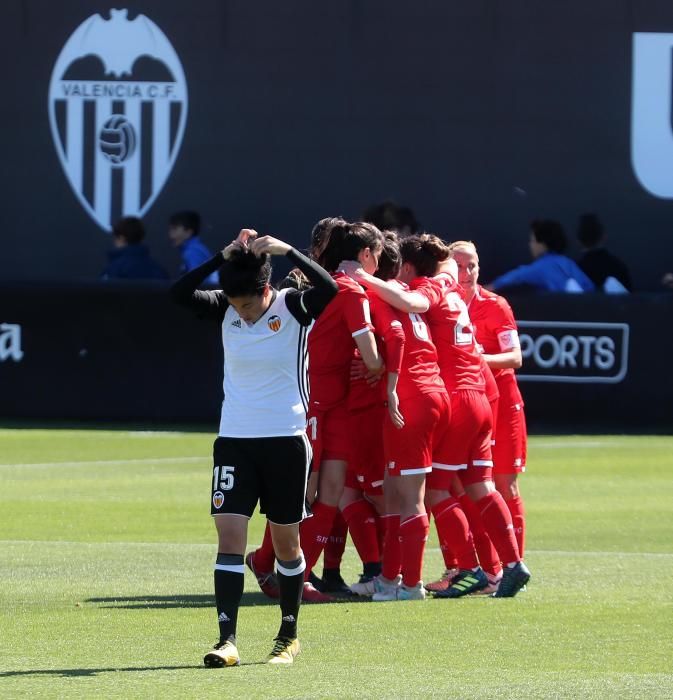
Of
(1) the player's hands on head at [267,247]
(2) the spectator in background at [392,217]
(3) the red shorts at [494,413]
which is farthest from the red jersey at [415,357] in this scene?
(2) the spectator in background at [392,217]

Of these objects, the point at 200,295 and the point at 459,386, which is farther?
the point at 459,386

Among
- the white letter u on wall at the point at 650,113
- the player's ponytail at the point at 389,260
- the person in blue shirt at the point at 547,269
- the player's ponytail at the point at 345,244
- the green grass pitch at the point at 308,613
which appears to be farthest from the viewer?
the white letter u on wall at the point at 650,113

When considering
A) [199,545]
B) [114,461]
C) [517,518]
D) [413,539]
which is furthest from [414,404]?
[114,461]

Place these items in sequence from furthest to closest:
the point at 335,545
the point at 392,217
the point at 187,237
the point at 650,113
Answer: the point at 650,113
the point at 187,237
the point at 392,217
the point at 335,545

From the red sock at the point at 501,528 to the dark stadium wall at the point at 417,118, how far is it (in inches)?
430

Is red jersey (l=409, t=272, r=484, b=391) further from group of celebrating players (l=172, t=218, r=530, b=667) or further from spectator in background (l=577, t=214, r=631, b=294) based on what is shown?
spectator in background (l=577, t=214, r=631, b=294)

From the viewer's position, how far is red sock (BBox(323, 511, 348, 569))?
979 centimetres

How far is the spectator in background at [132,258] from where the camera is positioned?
19.4m

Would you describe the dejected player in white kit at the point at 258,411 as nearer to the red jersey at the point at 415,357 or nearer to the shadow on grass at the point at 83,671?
Result: the shadow on grass at the point at 83,671

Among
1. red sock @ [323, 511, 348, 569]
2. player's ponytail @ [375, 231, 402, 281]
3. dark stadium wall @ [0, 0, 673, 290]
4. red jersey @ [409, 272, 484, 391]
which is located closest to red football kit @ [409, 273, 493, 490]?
red jersey @ [409, 272, 484, 391]

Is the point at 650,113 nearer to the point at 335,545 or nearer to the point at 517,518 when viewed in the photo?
the point at 517,518

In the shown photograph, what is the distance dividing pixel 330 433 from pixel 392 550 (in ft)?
2.28

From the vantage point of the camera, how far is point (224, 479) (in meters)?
7.38

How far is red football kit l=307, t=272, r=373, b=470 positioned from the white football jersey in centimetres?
183
